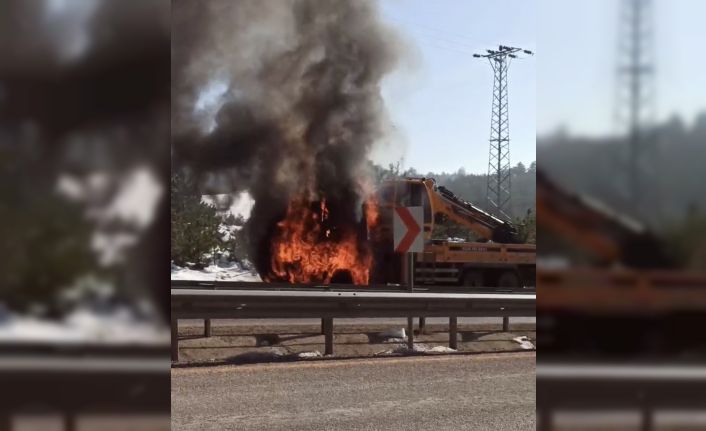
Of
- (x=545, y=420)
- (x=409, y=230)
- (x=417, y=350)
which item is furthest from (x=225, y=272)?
(x=545, y=420)

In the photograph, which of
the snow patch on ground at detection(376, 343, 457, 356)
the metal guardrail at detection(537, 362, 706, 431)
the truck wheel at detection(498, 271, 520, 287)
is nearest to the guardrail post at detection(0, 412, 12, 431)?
the metal guardrail at detection(537, 362, 706, 431)

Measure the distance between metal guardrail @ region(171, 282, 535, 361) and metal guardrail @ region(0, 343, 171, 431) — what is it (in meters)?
5.66

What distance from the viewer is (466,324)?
33.7ft

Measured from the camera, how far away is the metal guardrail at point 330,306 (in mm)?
6922

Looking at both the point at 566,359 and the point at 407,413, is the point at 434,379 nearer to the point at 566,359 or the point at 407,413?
the point at 407,413

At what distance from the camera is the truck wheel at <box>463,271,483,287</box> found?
53.1 feet

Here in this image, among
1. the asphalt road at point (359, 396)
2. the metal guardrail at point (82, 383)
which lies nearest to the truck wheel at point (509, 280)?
the asphalt road at point (359, 396)

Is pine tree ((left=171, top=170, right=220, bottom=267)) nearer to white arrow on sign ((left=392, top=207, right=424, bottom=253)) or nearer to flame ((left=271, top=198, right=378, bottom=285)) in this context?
flame ((left=271, top=198, right=378, bottom=285))

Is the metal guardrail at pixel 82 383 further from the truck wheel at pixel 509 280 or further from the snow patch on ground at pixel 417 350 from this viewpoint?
the truck wheel at pixel 509 280

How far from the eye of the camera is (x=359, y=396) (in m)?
5.76

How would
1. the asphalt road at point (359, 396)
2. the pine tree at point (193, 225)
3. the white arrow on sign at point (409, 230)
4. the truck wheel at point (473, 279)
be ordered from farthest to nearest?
the pine tree at point (193, 225)
the truck wheel at point (473, 279)
the white arrow on sign at point (409, 230)
the asphalt road at point (359, 396)

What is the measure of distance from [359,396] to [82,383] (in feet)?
16.2

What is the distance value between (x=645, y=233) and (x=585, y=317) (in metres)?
0.13

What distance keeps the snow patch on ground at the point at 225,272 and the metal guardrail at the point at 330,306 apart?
822 cm
